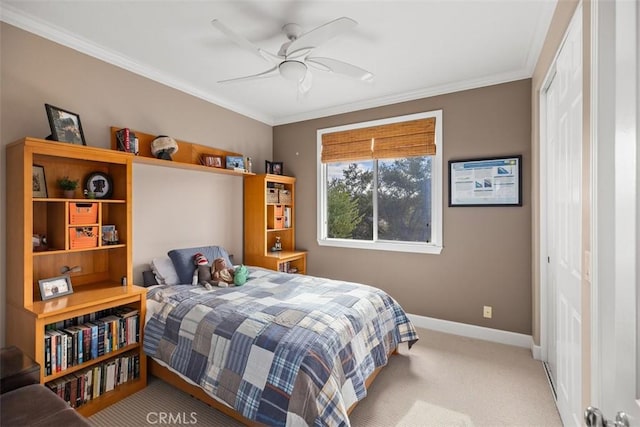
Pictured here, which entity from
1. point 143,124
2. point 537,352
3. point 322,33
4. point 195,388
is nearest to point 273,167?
point 143,124

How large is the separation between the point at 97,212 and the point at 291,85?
221cm

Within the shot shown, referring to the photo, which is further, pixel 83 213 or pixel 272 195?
pixel 272 195

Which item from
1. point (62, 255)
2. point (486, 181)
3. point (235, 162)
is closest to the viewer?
point (62, 255)

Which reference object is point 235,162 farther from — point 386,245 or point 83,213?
point 386,245

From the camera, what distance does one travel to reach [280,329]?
1886mm

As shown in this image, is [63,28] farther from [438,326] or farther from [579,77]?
[438,326]

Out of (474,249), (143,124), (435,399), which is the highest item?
(143,124)

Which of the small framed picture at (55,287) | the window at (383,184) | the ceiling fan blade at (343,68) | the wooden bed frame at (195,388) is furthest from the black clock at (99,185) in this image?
the window at (383,184)

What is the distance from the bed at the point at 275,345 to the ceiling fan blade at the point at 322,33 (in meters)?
1.79

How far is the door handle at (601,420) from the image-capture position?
26.5 inches

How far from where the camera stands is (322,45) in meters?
2.48

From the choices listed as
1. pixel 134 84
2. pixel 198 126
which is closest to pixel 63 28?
pixel 134 84

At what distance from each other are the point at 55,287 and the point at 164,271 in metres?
0.86

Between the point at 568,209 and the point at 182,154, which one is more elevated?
the point at 182,154
